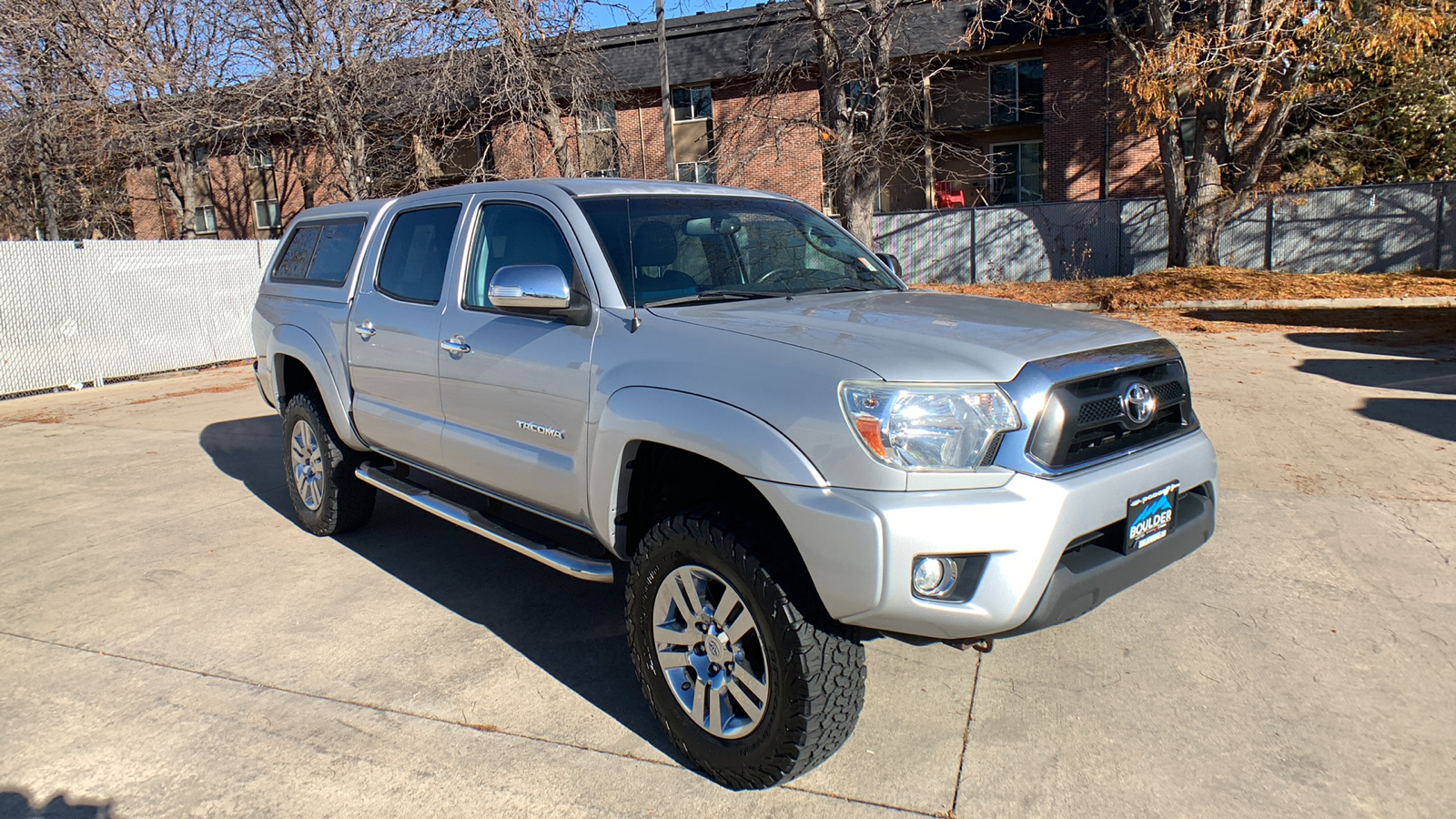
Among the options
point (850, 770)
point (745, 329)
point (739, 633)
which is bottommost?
point (850, 770)

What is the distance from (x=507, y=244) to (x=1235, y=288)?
16292 millimetres

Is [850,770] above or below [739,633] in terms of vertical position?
below

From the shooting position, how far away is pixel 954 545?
264 cm

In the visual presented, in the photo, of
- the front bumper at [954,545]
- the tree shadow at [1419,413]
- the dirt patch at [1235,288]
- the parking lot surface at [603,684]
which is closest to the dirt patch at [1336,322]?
the dirt patch at [1235,288]

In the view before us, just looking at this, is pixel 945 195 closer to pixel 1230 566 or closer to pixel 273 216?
pixel 273 216

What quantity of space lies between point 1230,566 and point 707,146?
29978mm

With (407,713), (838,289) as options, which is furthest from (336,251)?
(838,289)

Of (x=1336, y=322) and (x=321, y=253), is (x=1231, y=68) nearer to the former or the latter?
(x=1336, y=322)

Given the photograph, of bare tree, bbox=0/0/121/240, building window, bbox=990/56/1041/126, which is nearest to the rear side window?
bare tree, bbox=0/0/121/240

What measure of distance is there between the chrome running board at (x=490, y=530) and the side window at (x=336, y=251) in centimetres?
111

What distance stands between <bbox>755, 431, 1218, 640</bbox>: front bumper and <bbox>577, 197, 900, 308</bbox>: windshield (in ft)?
3.98

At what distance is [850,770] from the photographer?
3133mm

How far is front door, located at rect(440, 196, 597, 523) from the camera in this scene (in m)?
3.61

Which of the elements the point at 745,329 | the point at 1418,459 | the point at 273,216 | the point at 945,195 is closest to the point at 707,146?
the point at 945,195
